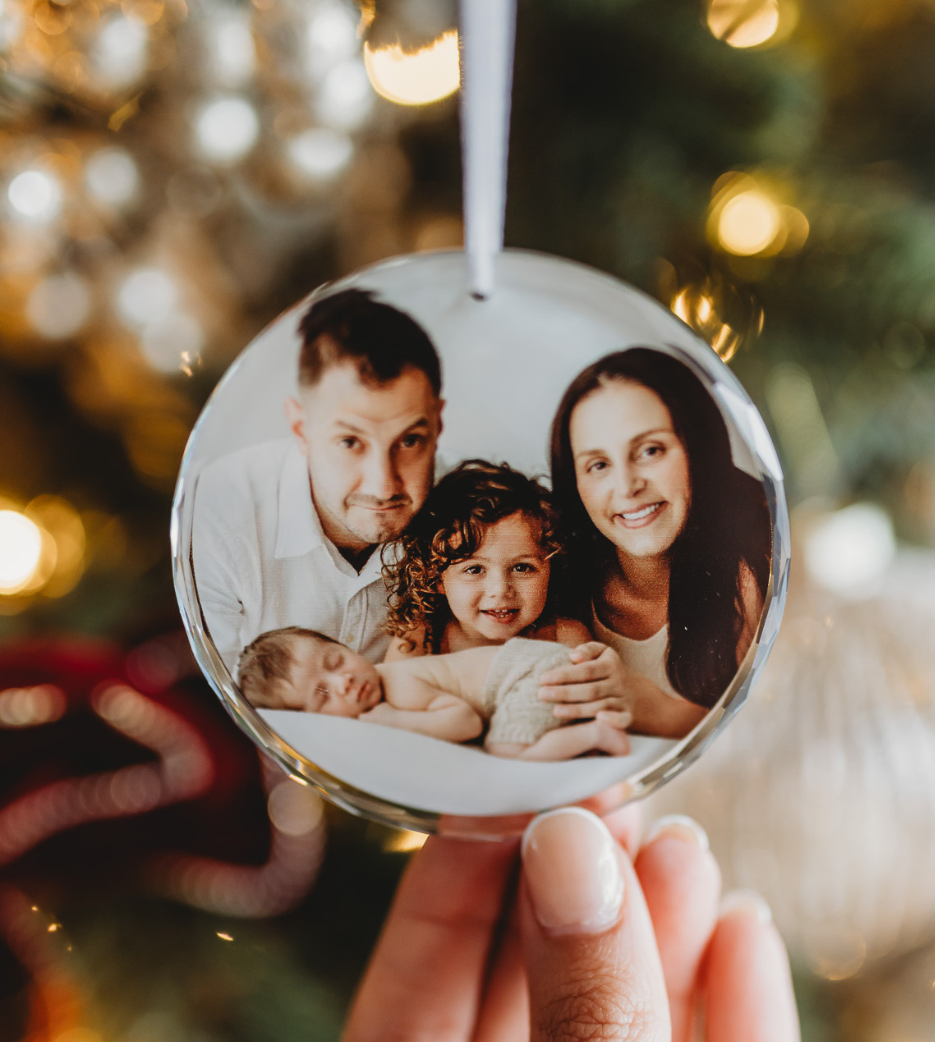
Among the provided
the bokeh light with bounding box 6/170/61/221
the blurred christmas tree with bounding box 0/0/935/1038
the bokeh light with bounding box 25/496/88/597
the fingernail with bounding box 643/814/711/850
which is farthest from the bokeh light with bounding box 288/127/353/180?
the fingernail with bounding box 643/814/711/850

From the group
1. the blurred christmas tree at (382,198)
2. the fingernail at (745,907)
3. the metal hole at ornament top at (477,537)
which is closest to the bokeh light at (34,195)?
the blurred christmas tree at (382,198)

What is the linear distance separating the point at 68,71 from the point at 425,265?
0.24m

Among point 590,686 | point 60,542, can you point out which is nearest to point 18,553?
point 60,542

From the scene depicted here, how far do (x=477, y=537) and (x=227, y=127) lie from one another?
10.0 inches

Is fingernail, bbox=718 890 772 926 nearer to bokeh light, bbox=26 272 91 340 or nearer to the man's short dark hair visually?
the man's short dark hair

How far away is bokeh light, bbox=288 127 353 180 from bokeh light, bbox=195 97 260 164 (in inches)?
0.7

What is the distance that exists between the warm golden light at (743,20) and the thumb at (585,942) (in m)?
0.32

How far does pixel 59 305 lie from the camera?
349 mm

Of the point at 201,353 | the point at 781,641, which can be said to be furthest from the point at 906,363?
the point at 201,353

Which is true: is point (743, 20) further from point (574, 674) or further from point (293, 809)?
point (293, 809)

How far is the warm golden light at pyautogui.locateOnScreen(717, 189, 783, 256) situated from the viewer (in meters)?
0.32

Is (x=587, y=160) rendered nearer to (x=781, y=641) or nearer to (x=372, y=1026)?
(x=781, y=641)

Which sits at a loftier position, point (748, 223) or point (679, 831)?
point (748, 223)

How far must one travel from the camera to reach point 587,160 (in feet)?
1.10
